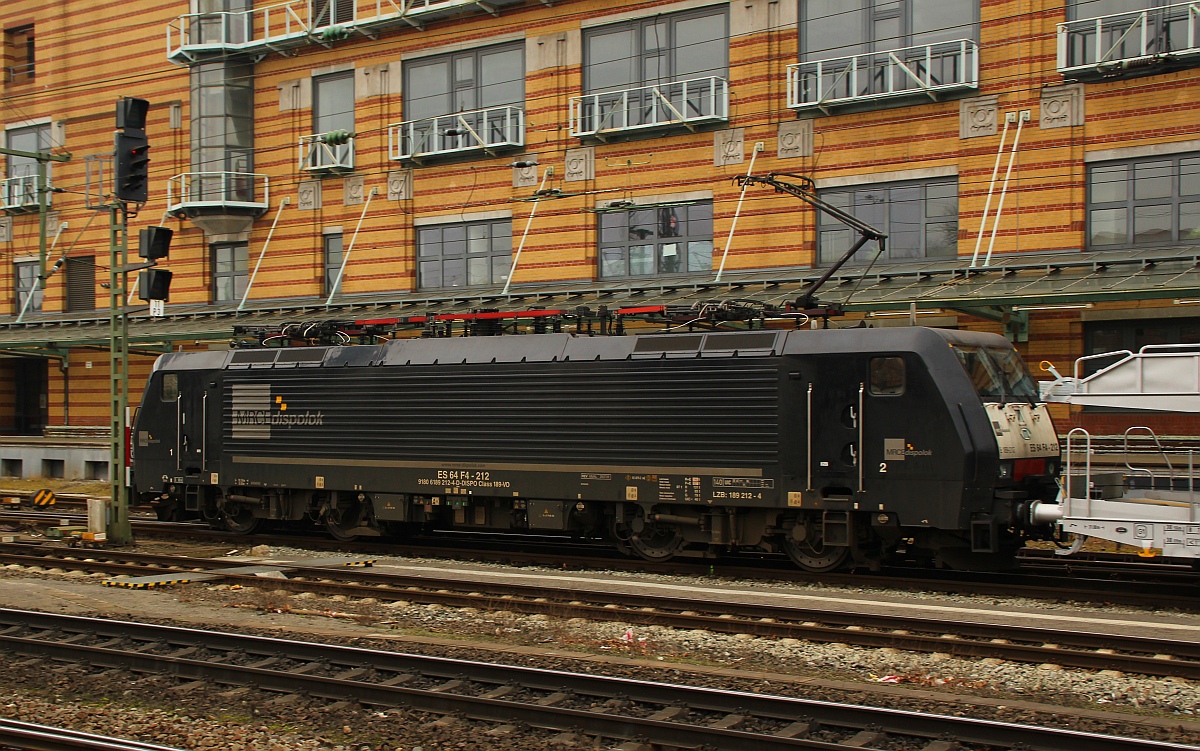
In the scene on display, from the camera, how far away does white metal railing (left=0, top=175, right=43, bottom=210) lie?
1421 inches

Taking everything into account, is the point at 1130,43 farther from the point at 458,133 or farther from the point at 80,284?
the point at 80,284

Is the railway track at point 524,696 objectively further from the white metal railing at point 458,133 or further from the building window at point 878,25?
the white metal railing at point 458,133

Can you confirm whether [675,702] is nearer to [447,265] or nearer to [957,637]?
[957,637]

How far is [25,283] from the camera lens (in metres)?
37.0

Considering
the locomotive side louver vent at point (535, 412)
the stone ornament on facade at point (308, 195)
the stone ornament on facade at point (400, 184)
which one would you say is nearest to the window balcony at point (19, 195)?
the stone ornament on facade at point (308, 195)

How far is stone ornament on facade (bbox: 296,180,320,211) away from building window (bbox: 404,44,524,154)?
10.7 ft

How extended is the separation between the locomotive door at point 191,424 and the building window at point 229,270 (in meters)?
12.5

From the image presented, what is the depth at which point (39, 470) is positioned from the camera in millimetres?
33312

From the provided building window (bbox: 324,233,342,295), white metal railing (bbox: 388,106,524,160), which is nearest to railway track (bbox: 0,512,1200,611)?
white metal railing (bbox: 388,106,524,160)

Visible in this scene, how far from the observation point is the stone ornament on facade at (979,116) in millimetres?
22000

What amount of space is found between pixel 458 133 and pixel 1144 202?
1562 cm

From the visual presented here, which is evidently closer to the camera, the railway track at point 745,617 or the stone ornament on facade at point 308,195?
the railway track at point 745,617

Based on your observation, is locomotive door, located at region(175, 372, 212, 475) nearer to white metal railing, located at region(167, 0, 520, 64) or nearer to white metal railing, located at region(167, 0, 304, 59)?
white metal railing, located at region(167, 0, 520, 64)

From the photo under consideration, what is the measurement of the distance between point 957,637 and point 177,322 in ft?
78.9
